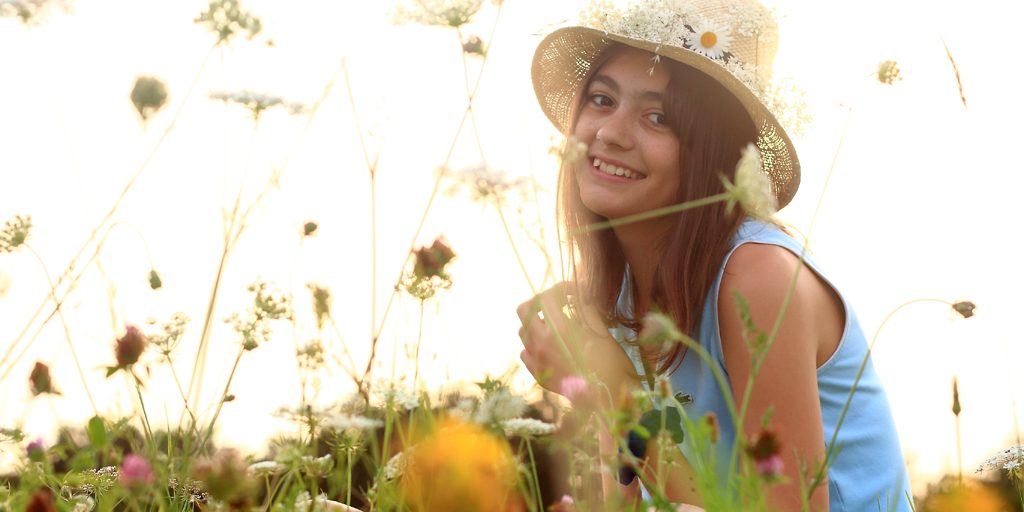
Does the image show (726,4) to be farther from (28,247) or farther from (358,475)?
(358,475)

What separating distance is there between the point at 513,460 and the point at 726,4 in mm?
1537

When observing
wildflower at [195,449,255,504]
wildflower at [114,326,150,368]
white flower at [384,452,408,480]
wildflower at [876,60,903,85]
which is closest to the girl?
wildflower at [876,60,903,85]

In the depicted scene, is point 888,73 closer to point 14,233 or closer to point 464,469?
point 464,469

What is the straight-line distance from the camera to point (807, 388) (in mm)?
2031

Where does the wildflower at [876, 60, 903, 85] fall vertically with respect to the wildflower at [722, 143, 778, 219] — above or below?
above

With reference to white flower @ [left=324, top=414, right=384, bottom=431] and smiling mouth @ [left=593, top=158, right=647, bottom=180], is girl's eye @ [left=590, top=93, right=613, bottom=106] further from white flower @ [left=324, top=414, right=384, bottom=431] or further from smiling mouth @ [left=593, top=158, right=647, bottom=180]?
white flower @ [left=324, top=414, right=384, bottom=431]

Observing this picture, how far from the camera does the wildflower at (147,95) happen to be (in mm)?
1971

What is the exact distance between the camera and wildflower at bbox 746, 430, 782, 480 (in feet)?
3.70

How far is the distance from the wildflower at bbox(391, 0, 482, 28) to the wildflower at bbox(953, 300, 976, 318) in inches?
37.0

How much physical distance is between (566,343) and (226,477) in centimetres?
121

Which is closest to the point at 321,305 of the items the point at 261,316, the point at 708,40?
the point at 261,316

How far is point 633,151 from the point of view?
239 centimetres

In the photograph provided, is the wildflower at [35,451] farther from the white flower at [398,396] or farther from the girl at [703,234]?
the girl at [703,234]

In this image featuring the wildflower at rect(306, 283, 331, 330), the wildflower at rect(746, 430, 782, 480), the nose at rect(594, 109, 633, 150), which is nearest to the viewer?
the wildflower at rect(746, 430, 782, 480)
